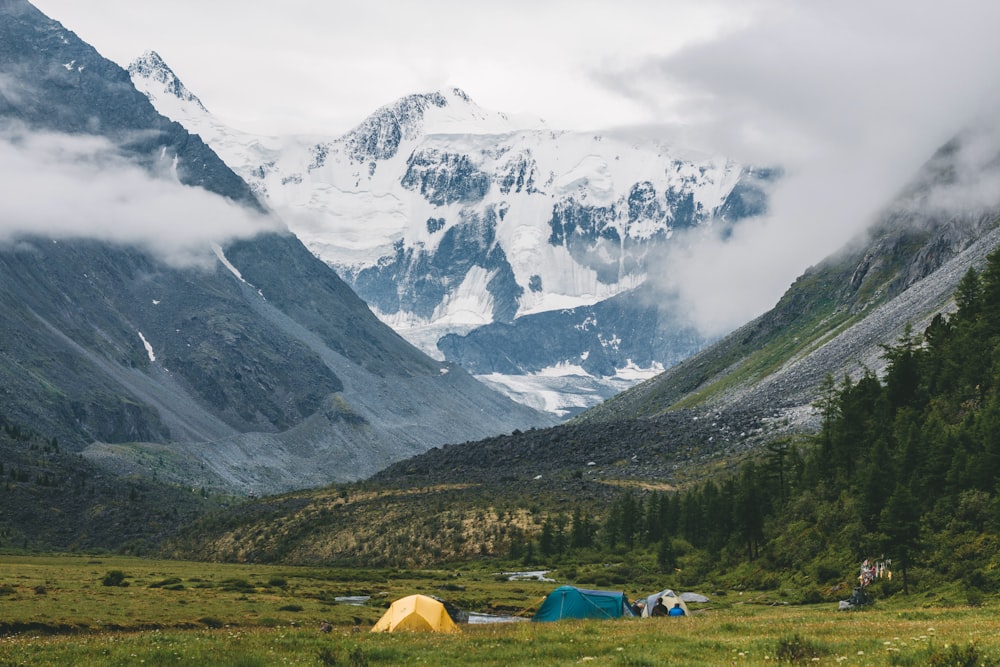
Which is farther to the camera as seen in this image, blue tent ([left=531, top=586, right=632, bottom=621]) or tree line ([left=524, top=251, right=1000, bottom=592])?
tree line ([left=524, top=251, right=1000, bottom=592])

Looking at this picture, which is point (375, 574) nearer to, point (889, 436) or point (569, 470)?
point (889, 436)

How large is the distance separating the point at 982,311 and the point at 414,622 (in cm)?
6041

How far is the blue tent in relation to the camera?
175 ft

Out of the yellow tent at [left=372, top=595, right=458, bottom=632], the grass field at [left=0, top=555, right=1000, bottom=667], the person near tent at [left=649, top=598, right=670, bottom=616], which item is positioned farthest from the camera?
the person near tent at [left=649, top=598, right=670, bottom=616]

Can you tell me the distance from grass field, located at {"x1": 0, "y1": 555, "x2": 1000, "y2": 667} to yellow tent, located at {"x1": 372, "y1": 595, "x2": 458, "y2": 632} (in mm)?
1174

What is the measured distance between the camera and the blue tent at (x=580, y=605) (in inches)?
2095

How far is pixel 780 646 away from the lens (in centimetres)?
3100

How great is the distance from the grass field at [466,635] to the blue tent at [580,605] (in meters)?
5.86

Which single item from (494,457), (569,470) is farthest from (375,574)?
(494,457)

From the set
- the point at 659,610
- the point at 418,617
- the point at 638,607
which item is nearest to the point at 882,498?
the point at 659,610

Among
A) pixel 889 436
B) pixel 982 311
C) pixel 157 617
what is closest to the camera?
pixel 157 617

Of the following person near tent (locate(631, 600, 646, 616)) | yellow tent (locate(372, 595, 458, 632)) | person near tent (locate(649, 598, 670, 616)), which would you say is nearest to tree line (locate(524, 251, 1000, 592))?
person near tent (locate(649, 598, 670, 616))

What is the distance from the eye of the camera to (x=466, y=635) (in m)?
41.4

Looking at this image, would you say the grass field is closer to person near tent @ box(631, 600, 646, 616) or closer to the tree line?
person near tent @ box(631, 600, 646, 616)
